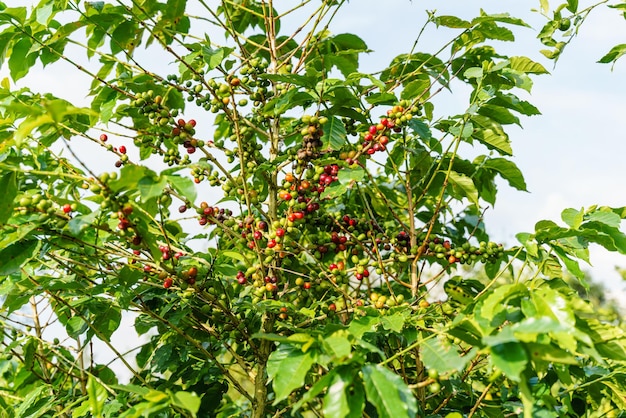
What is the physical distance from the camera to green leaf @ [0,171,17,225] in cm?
160

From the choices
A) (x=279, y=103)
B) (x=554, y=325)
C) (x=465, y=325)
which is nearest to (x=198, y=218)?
(x=279, y=103)

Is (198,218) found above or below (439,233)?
above

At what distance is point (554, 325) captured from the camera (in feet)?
3.86

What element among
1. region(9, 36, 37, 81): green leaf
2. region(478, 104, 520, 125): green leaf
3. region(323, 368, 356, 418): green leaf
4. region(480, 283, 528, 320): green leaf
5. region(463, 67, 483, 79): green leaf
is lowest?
region(323, 368, 356, 418): green leaf

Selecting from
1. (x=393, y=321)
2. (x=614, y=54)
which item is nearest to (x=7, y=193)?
(x=393, y=321)

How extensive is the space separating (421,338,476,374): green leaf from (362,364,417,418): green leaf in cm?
12

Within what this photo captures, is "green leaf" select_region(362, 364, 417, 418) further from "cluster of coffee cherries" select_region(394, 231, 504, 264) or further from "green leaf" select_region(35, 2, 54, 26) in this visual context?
"green leaf" select_region(35, 2, 54, 26)

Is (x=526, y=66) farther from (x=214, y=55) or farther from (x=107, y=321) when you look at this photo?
(x=107, y=321)

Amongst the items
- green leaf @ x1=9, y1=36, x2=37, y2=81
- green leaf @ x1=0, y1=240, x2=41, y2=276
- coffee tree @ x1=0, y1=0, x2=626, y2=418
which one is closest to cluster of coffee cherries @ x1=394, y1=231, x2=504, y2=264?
coffee tree @ x1=0, y1=0, x2=626, y2=418

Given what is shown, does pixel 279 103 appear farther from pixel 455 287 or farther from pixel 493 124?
pixel 455 287

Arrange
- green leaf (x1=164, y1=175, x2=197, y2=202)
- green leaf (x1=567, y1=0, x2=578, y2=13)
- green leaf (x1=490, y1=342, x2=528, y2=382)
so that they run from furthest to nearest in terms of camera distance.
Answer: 1. green leaf (x1=567, y1=0, x2=578, y2=13)
2. green leaf (x1=164, y1=175, x2=197, y2=202)
3. green leaf (x1=490, y1=342, x2=528, y2=382)

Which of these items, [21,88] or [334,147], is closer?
[334,147]

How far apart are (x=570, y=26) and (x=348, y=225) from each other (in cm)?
125

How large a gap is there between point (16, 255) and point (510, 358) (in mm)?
1389
